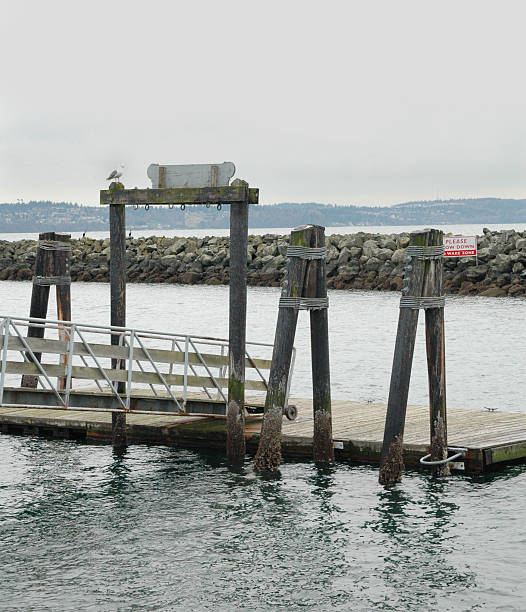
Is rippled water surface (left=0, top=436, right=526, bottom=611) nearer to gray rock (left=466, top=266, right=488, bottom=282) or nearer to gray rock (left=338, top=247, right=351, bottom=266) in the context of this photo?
gray rock (left=466, top=266, right=488, bottom=282)

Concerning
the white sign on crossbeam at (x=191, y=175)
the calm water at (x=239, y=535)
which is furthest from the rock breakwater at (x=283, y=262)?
the calm water at (x=239, y=535)

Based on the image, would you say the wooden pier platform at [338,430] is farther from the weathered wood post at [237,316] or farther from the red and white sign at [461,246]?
the red and white sign at [461,246]

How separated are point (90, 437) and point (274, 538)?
5980 millimetres

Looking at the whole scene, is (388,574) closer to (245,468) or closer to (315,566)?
(315,566)

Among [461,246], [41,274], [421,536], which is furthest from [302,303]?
[461,246]

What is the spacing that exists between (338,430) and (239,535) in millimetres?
3985

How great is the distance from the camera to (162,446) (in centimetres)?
1645

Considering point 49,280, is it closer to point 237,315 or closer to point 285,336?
point 237,315

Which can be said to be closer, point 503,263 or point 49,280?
point 49,280

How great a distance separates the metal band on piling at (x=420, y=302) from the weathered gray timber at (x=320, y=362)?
129cm

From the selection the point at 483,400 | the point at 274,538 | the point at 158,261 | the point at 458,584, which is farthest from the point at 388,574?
the point at 158,261

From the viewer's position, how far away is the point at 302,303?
13.8 m

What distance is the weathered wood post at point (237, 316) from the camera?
14.1 meters

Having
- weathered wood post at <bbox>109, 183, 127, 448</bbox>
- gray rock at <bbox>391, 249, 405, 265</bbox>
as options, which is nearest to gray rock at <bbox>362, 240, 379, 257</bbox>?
gray rock at <bbox>391, 249, 405, 265</bbox>
